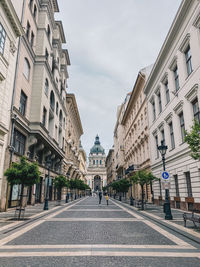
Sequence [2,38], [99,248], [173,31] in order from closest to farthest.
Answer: [99,248]
[2,38]
[173,31]

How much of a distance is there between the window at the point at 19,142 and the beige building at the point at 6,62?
2342 mm

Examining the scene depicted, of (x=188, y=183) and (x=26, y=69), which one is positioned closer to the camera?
(x=188, y=183)

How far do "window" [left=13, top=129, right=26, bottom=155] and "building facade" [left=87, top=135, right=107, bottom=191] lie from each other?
465ft

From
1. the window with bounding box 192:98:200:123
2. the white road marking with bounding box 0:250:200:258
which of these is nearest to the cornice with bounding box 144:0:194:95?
the window with bounding box 192:98:200:123

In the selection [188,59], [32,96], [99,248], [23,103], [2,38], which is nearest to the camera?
[99,248]

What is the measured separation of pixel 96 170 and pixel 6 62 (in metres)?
157

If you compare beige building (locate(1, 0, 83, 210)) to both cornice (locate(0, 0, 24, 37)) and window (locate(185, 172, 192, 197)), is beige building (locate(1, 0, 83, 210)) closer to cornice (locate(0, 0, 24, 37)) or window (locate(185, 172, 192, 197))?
cornice (locate(0, 0, 24, 37))

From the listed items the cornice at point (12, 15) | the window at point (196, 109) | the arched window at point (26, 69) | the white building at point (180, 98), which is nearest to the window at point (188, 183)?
the white building at point (180, 98)

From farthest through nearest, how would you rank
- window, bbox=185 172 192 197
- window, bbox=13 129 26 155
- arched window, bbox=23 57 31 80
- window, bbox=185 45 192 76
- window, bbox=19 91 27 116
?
arched window, bbox=23 57 31 80
window, bbox=19 91 27 116
window, bbox=13 129 26 155
window, bbox=185 45 192 76
window, bbox=185 172 192 197

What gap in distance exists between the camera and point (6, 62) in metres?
16.9

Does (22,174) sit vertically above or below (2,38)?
below

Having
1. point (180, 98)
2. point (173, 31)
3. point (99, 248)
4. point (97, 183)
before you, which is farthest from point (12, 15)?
point (97, 183)

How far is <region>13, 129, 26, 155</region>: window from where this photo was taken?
765 inches

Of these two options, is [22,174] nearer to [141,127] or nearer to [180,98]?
[180,98]
